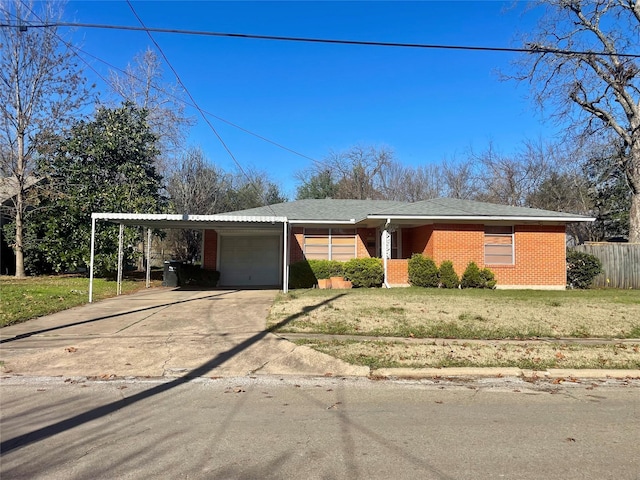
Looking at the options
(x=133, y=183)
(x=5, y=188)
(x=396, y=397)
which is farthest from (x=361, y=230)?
(x=5, y=188)

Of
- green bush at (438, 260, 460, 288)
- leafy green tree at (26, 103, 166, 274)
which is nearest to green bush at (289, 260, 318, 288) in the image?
green bush at (438, 260, 460, 288)

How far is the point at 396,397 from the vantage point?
5805 millimetres

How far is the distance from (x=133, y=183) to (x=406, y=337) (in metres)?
18.6

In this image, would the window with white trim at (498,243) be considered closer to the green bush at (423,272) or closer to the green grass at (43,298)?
the green bush at (423,272)

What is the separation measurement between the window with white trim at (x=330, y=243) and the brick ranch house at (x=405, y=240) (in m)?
0.04

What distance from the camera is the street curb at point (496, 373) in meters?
6.87

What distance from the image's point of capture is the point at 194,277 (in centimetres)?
1984

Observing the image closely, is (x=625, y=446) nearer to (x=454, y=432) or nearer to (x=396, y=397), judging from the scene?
(x=454, y=432)

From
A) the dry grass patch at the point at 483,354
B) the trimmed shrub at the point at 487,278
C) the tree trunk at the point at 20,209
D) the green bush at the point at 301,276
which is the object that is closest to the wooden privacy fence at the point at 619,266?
the trimmed shrub at the point at 487,278

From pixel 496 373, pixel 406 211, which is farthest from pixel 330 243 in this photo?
pixel 496 373

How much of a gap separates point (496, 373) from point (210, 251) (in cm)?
1585

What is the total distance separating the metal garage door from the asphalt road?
14.5 m

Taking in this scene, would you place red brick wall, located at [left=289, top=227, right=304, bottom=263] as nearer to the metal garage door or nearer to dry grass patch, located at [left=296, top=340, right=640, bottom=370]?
the metal garage door

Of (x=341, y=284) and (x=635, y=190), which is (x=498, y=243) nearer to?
(x=341, y=284)
